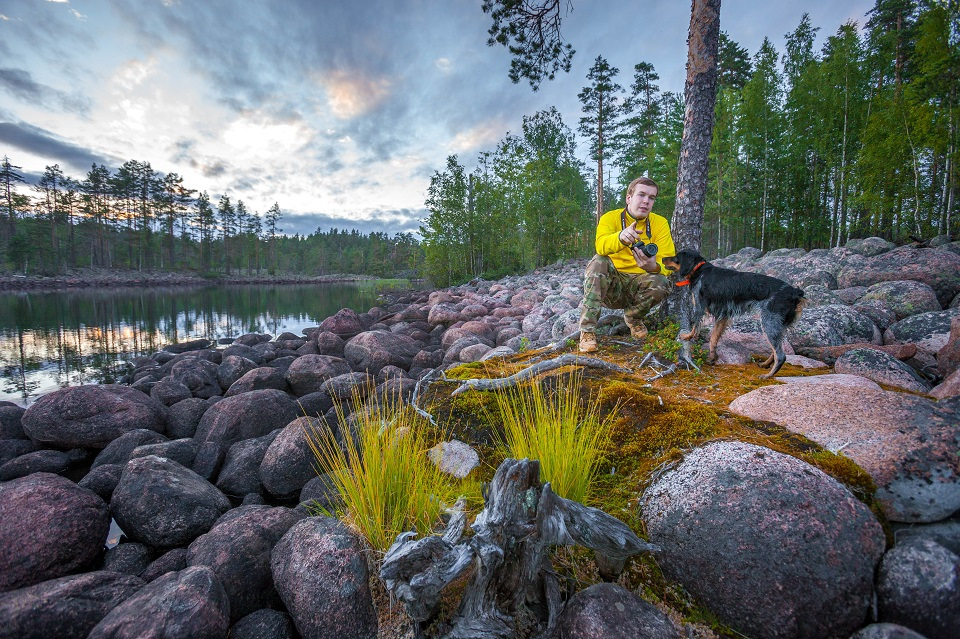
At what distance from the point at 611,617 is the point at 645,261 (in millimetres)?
3763

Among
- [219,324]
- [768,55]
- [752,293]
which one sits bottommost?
[219,324]

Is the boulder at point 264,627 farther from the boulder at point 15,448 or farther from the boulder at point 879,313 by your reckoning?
the boulder at point 879,313

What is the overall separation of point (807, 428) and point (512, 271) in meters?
30.1

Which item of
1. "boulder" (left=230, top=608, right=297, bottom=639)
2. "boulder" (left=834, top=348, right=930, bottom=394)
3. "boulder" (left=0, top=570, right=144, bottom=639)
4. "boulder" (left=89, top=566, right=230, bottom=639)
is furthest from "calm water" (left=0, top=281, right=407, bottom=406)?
"boulder" (left=834, top=348, right=930, bottom=394)

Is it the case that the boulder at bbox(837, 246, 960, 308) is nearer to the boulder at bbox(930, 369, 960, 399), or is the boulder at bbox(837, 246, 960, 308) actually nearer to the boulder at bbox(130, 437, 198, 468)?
the boulder at bbox(930, 369, 960, 399)

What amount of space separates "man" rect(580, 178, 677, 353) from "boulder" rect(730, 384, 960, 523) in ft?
7.29

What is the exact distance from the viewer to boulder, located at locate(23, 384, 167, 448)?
4.52 meters

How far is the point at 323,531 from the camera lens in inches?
89.7

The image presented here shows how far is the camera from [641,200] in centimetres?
430

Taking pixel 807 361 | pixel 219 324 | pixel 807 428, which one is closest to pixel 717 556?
pixel 807 428

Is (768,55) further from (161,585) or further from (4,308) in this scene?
(4,308)

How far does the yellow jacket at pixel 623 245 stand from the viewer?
4668 mm

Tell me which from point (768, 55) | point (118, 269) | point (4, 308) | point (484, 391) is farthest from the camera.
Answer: point (118, 269)

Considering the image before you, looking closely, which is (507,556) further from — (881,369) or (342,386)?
(342,386)
